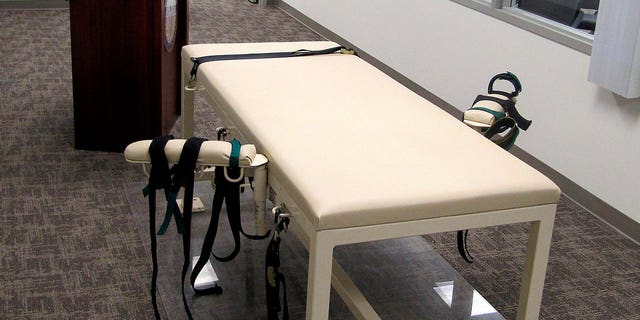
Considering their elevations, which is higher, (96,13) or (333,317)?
(96,13)

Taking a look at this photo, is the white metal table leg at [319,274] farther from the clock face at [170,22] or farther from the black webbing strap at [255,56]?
the clock face at [170,22]

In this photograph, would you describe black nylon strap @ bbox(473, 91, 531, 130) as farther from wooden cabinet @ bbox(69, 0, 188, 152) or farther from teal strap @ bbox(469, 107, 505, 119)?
wooden cabinet @ bbox(69, 0, 188, 152)

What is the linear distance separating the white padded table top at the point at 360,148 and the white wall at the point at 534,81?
106 centimetres

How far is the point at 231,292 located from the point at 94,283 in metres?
0.42

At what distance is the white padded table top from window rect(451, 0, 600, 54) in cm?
113

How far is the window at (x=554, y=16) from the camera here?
3.43m

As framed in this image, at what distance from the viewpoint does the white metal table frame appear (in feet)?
5.80

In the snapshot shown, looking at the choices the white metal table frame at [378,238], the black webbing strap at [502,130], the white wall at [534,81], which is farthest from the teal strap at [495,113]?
the white wall at [534,81]

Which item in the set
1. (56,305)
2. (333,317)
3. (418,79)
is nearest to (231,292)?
(333,317)

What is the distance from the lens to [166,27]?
11.7 ft

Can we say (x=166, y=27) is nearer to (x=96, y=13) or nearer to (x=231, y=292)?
(x=96, y=13)

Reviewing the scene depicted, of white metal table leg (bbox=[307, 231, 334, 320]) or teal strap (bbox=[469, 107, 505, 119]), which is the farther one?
teal strap (bbox=[469, 107, 505, 119])

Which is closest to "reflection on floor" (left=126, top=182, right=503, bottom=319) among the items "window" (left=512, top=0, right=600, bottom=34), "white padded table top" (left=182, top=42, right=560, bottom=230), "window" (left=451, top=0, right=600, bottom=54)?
"white padded table top" (left=182, top=42, right=560, bottom=230)

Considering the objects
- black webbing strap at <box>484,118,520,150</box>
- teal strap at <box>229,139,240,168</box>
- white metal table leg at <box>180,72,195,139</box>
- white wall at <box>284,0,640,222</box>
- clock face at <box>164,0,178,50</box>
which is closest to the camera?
teal strap at <box>229,139,240,168</box>
